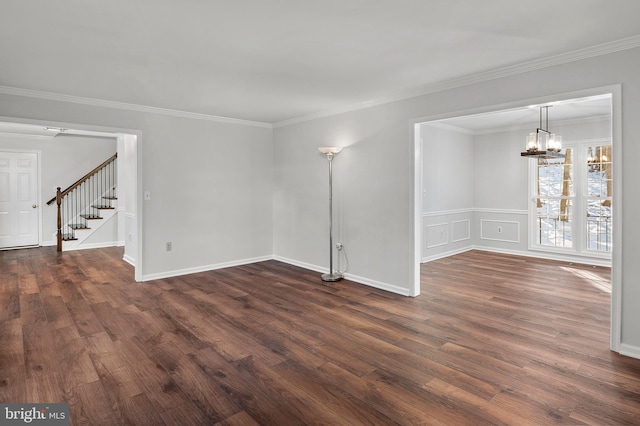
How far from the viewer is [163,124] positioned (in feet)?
17.6

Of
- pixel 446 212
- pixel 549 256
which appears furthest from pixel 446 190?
pixel 549 256

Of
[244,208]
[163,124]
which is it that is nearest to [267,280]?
[244,208]

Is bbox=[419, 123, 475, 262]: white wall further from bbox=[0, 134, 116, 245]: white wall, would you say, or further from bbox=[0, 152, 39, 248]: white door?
bbox=[0, 152, 39, 248]: white door

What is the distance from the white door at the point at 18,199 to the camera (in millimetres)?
7895

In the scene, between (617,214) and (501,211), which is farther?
(501,211)

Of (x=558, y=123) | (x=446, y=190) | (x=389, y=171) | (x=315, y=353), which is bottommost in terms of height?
(x=315, y=353)

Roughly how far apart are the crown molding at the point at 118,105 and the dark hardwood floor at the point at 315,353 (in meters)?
2.45

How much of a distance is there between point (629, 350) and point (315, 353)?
2534mm

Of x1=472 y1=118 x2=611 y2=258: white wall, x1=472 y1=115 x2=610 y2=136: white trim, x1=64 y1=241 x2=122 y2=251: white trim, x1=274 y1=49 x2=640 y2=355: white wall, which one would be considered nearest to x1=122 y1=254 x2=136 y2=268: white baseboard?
x1=64 y1=241 x2=122 y2=251: white trim

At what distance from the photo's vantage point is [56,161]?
8.43 metres

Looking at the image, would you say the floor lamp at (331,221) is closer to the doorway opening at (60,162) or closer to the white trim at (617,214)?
the white trim at (617,214)

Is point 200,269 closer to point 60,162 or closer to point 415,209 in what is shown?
point 415,209

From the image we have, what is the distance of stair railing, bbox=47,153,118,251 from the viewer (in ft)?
27.5

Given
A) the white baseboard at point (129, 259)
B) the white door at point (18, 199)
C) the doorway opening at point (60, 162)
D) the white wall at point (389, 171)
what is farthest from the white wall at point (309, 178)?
the white door at point (18, 199)
